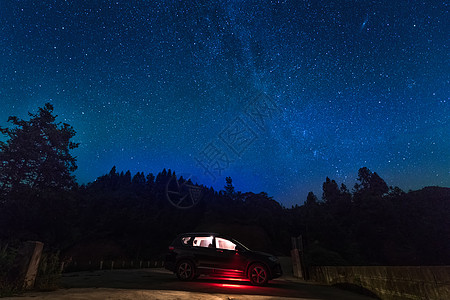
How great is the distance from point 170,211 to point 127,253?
1925 centimetres

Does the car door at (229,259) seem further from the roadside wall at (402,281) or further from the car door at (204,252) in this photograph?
the roadside wall at (402,281)

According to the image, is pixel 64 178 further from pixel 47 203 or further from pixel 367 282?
pixel 367 282

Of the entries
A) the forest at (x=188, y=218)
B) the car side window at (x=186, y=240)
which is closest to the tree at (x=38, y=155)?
the forest at (x=188, y=218)

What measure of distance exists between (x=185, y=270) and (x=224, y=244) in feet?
5.47

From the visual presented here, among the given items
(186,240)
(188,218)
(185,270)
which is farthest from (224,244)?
(188,218)

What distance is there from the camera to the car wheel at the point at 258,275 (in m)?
8.28

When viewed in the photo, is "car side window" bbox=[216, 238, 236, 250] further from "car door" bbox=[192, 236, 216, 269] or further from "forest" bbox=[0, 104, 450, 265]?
"forest" bbox=[0, 104, 450, 265]

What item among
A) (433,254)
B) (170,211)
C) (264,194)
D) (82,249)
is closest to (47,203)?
(82,249)

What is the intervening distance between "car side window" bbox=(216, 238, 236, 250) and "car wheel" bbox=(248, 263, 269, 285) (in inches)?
38.3

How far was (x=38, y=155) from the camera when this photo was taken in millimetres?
28250

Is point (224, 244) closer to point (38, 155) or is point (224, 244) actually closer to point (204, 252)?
point (204, 252)

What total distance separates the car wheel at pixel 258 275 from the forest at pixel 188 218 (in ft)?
60.9

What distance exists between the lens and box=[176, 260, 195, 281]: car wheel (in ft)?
28.1

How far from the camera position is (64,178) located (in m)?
30.2
